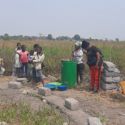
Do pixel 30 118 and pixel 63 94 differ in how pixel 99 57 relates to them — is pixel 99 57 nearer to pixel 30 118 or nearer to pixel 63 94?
pixel 63 94

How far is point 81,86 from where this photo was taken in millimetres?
13984

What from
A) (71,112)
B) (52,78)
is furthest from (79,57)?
(71,112)

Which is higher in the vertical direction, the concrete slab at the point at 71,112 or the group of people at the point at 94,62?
the group of people at the point at 94,62

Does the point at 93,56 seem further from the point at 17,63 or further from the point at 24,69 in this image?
the point at 17,63

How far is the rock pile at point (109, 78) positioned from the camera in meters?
12.9

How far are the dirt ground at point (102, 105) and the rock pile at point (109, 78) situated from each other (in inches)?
13.6

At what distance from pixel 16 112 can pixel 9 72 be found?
884cm

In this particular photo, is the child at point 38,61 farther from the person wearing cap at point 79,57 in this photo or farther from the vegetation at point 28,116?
the vegetation at point 28,116

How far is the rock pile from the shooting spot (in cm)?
1291

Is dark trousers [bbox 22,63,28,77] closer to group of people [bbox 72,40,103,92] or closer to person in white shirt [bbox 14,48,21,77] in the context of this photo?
person in white shirt [bbox 14,48,21,77]

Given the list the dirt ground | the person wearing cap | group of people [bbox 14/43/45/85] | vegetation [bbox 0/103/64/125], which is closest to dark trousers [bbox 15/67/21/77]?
group of people [bbox 14/43/45/85]

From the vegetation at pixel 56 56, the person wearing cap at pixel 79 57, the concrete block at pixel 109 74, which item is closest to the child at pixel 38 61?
the person wearing cap at pixel 79 57

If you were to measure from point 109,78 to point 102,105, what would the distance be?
2402mm

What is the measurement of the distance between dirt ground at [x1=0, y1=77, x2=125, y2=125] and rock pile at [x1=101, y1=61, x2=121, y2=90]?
346 millimetres
